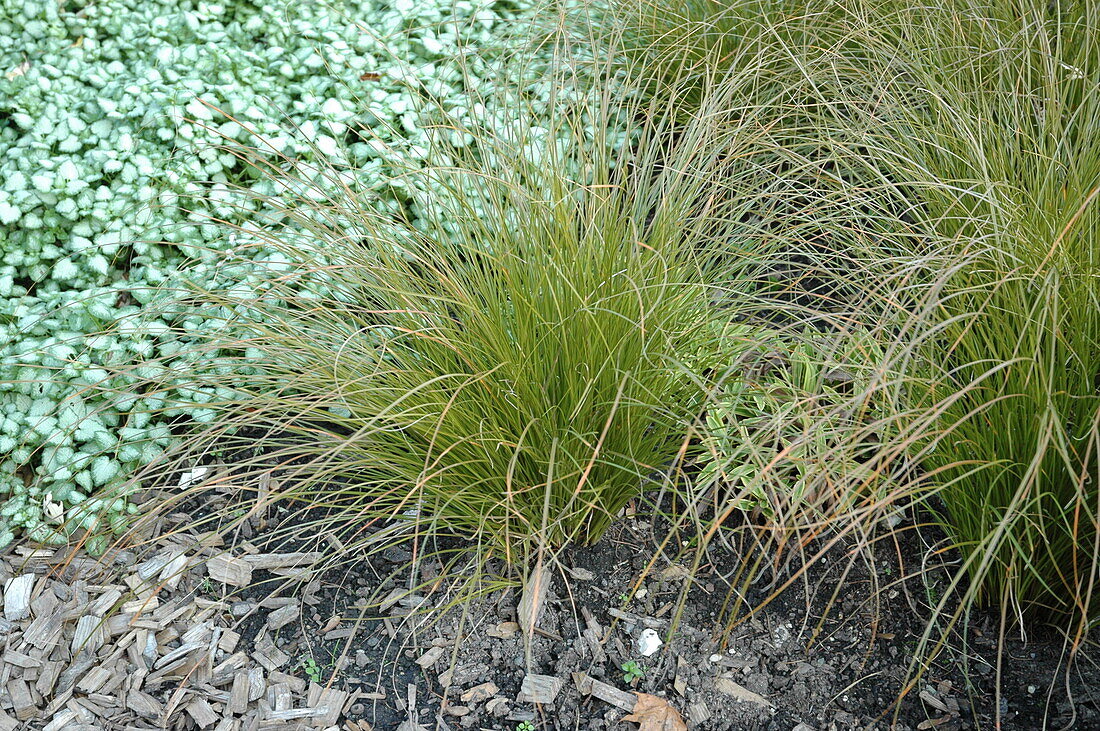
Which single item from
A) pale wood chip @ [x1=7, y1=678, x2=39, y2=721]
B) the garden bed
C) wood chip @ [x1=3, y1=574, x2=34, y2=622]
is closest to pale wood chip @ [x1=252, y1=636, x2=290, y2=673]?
the garden bed

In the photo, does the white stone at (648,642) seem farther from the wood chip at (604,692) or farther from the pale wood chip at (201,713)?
the pale wood chip at (201,713)

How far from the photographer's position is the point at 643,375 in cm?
184

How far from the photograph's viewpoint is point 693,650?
190 centimetres

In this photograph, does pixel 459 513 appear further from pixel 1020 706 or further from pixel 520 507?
pixel 1020 706

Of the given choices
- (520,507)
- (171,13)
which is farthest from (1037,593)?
(171,13)

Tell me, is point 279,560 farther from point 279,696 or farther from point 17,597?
point 17,597

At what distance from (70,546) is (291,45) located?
6.11 feet

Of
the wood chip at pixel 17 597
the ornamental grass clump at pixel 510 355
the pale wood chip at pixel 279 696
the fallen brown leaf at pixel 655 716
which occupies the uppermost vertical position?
the ornamental grass clump at pixel 510 355

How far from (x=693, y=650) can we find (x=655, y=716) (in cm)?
18

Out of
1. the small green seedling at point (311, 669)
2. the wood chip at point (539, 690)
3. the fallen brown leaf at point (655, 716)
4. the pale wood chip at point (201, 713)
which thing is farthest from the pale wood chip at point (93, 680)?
the fallen brown leaf at point (655, 716)

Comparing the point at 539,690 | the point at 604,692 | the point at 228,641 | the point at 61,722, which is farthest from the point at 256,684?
the point at 604,692

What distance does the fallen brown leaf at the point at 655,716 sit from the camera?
5.86 feet

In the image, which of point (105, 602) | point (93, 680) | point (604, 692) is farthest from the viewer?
point (105, 602)

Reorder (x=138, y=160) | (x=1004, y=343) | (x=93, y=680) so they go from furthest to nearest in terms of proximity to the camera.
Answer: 1. (x=138, y=160)
2. (x=93, y=680)
3. (x=1004, y=343)
